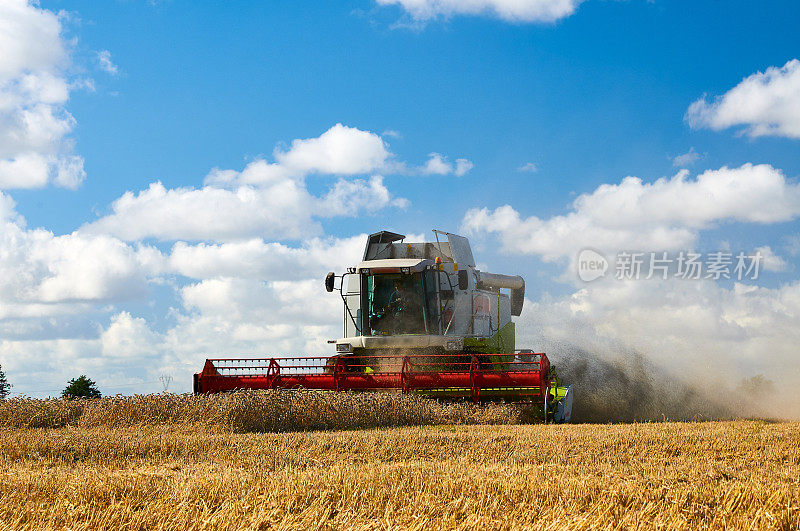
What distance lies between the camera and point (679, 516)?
4.00 m

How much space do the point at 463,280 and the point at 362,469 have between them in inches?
328

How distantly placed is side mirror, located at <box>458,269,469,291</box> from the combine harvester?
0.02 m

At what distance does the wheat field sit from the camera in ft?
13.4

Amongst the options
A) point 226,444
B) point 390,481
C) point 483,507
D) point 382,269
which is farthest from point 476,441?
point 382,269

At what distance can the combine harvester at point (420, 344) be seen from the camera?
1256cm

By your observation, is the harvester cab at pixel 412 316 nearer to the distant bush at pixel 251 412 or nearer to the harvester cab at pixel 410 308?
the harvester cab at pixel 410 308

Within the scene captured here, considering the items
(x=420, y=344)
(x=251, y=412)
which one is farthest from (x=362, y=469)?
(x=420, y=344)

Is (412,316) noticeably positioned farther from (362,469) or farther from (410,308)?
(362,469)

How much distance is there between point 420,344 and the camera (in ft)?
44.8

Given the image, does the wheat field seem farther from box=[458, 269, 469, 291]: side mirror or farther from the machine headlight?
box=[458, 269, 469, 291]: side mirror

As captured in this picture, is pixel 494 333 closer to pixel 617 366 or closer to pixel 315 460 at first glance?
pixel 617 366

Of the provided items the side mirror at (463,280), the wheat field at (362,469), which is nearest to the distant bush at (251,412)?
the wheat field at (362,469)

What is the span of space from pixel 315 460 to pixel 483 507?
120 inches

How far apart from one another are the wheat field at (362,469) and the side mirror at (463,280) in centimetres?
278
